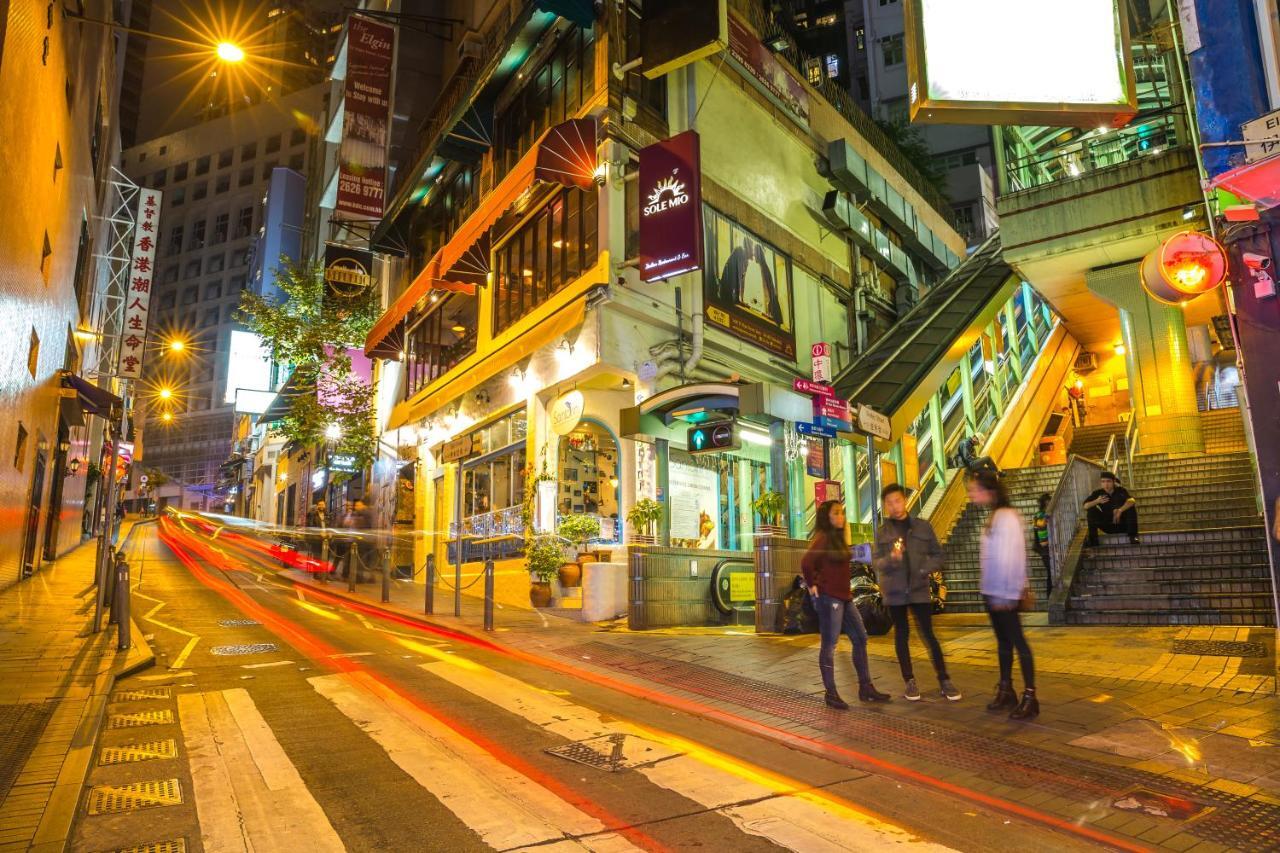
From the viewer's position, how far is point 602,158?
53.8ft

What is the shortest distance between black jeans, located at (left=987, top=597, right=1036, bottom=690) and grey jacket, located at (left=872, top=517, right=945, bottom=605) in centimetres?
60

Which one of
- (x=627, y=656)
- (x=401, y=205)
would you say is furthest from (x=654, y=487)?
(x=401, y=205)

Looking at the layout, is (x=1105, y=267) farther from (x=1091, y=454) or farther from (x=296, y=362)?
(x=296, y=362)

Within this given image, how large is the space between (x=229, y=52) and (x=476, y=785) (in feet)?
37.6

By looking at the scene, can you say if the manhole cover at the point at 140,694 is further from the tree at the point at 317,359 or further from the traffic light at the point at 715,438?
the tree at the point at 317,359

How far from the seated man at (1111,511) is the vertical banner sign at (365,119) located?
24330 millimetres

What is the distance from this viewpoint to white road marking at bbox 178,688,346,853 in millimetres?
3652

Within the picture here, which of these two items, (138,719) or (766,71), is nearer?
(138,719)

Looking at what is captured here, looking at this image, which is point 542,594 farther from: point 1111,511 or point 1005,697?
point 1005,697

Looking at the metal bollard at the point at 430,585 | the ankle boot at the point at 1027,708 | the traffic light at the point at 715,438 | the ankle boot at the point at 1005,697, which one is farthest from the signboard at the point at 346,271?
the ankle boot at the point at 1027,708

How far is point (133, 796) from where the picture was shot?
422cm

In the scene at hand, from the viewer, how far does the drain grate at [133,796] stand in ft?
13.3

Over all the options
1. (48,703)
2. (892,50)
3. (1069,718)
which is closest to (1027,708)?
(1069,718)

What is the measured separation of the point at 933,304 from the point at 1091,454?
598cm
